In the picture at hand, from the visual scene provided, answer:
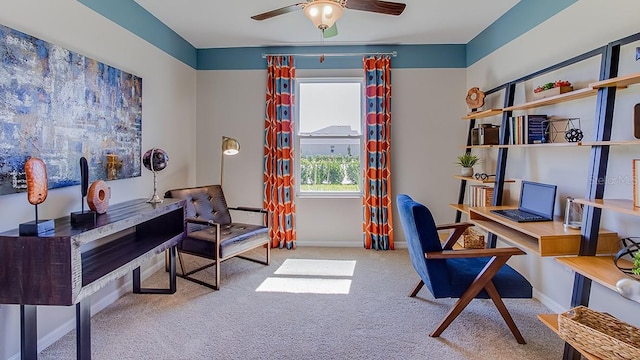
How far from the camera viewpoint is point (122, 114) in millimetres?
2918

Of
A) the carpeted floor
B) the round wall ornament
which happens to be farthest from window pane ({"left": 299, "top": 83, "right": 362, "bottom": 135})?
the carpeted floor

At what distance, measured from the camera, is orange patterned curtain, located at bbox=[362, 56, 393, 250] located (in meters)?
4.26

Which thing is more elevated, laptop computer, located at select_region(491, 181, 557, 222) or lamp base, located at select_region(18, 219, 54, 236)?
laptop computer, located at select_region(491, 181, 557, 222)

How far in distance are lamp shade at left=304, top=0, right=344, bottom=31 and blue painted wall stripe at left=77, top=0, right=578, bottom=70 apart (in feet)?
6.06

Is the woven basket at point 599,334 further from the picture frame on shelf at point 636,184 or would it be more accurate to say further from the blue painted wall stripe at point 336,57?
the blue painted wall stripe at point 336,57

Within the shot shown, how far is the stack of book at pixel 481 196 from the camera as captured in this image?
333 cm

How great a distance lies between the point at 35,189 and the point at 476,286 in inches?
101

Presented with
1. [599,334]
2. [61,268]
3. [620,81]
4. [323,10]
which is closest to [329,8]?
[323,10]

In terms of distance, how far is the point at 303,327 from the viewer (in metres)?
2.42

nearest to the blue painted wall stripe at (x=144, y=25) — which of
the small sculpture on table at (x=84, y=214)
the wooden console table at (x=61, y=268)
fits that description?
the small sculpture on table at (x=84, y=214)

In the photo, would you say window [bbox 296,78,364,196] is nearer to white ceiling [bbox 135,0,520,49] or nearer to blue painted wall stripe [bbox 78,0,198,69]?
white ceiling [bbox 135,0,520,49]

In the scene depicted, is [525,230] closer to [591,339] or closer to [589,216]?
[589,216]

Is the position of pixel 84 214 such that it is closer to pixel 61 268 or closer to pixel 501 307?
pixel 61 268

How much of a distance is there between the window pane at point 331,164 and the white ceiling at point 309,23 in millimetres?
1275
